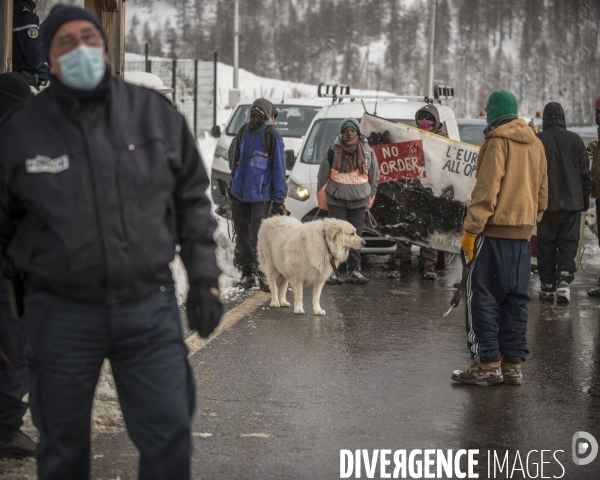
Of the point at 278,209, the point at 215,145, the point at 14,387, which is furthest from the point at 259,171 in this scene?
the point at 215,145

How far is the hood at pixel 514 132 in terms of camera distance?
6.34 metres

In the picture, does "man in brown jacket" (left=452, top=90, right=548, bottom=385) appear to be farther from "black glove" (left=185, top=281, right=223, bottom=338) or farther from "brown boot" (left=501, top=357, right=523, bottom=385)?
"black glove" (left=185, top=281, right=223, bottom=338)

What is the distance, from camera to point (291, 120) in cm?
1730

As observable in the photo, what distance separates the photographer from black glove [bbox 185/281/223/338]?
332cm

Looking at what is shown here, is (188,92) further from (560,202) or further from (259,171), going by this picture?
(560,202)

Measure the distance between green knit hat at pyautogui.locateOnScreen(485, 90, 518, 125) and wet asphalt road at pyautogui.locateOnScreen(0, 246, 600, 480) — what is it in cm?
189

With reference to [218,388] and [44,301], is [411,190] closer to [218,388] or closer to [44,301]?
[218,388]

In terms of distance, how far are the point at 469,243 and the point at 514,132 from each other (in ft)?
2.70

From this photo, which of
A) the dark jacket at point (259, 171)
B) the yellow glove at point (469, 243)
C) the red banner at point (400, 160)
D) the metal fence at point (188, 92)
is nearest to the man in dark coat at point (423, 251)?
the red banner at point (400, 160)

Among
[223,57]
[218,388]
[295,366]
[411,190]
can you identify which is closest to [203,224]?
[218,388]

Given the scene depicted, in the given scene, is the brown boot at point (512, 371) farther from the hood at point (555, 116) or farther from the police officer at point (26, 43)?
the police officer at point (26, 43)

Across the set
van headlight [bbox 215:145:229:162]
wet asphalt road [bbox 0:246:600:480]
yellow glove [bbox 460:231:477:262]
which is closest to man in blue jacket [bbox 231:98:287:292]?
wet asphalt road [bbox 0:246:600:480]

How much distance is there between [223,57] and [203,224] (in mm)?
58984

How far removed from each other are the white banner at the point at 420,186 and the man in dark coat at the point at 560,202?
1511 mm
